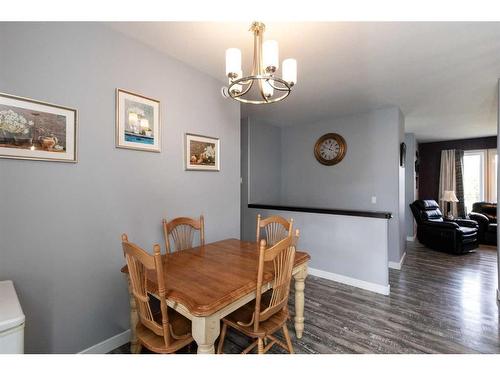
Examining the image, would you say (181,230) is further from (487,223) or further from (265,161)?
(487,223)

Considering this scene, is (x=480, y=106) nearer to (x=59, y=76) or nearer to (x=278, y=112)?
(x=278, y=112)

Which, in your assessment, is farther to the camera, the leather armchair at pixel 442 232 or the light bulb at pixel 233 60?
the leather armchair at pixel 442 232

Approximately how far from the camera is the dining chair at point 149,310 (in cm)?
113

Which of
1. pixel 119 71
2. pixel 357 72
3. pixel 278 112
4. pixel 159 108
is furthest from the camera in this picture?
pixel 278 112

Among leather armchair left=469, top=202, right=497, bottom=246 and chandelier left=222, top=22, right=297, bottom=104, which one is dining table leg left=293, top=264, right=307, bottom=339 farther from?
leather armchair left=469, top=202, right=497, bottom=246

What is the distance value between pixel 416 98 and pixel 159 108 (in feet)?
10.8

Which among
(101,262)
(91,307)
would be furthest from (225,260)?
(91,307)

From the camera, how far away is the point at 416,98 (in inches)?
124

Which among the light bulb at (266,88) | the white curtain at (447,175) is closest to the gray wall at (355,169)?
the light bulb at (266,88)

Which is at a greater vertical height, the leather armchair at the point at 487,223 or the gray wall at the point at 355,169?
the gray wall at the point at 355,169

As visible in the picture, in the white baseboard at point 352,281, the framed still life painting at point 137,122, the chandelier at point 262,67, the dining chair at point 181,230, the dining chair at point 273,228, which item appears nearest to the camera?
the chandelier at point 262,67

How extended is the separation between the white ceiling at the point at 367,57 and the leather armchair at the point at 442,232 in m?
2.19

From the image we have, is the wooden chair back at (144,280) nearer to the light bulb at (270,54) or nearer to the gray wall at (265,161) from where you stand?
the light bulb at (270,54)

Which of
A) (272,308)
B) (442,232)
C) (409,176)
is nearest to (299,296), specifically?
(272,308)
